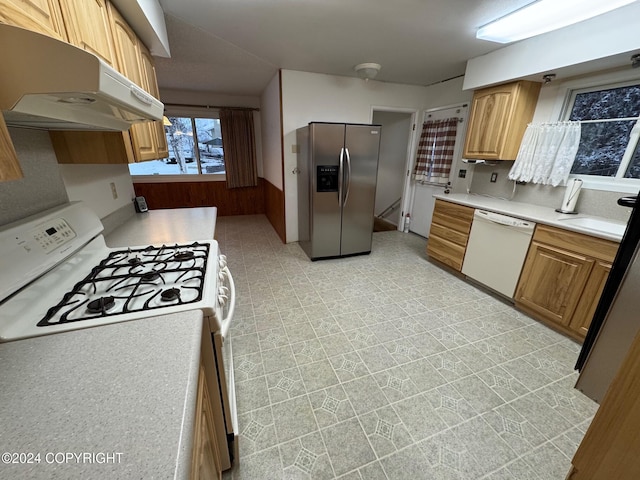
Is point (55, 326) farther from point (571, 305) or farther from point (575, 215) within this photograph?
point (575, 215)

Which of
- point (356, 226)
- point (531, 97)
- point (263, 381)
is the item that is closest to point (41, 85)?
point (263, 381)

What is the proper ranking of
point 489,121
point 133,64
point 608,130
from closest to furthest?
point 133,64, point 608,130, point 489,121

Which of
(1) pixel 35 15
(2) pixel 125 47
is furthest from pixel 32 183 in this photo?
(2) pixel 125 47

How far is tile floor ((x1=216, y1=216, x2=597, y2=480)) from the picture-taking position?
121 cm

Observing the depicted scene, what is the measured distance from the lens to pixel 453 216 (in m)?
2.88

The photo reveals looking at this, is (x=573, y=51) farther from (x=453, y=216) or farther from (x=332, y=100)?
(x=332, y=100)

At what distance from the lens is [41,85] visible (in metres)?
0.61

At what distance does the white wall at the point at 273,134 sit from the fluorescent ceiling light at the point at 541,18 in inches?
93.9

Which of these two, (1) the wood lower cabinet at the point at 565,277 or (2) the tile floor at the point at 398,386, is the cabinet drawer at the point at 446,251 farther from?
(1) the wood lower cabinet at the point at 565,277

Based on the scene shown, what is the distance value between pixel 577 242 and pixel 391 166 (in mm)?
3548

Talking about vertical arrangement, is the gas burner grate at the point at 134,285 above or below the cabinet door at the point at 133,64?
below

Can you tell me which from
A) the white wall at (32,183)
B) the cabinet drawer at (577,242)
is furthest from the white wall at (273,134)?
the cabinet drawer at (577,242)

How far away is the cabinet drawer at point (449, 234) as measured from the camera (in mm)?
2787

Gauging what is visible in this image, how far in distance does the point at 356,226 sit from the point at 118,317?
113 inches
